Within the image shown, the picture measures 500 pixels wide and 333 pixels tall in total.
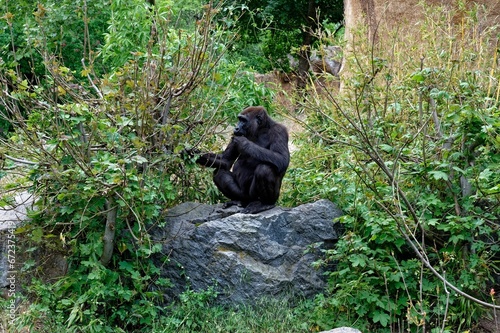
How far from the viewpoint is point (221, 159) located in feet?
24.7

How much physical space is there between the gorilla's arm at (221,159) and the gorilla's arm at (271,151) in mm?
290

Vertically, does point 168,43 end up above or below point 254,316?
above

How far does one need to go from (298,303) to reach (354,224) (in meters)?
0.92

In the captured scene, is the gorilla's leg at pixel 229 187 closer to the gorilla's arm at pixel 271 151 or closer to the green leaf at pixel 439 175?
the gorilla's arm at pixel 271 151

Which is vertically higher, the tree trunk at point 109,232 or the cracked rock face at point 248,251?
the tree trunk at point 109,232

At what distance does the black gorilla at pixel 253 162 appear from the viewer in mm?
7152

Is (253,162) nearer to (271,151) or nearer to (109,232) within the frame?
(271,151)

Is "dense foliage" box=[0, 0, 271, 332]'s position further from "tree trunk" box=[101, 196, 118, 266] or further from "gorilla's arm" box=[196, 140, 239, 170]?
"gorilla's arm" box=[196, 140, 239, 170]

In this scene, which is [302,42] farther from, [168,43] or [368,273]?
[368,273]

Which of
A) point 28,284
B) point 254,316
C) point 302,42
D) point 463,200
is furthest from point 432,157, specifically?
point 302,42

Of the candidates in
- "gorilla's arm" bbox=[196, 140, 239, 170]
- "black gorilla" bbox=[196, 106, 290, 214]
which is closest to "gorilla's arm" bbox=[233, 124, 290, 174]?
"black gorilla" bbox=[196, 106, 290, 214]

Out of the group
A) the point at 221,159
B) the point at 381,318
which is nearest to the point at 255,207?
the point at 221,159

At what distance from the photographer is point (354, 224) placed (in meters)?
6.62

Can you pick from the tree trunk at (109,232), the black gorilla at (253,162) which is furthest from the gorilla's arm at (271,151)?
the tree trunk at (109,232)
